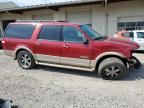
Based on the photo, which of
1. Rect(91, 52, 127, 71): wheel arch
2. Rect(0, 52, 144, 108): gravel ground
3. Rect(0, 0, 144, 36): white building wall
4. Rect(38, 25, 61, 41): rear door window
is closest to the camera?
Rect(0, 52, 144, 108): gravel ground

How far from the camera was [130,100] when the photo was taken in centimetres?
449

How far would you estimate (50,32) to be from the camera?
6.80m

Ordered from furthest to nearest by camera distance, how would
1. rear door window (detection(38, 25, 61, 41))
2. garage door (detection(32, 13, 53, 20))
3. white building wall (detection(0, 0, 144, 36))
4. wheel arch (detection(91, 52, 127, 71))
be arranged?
1. garage door (detection(32, 13, 53, 20))
2. white building wall (detection(0, 0, 144, 36))
3. rear door window (detection(38, 25, 61, 41))
4. wheel arch (detection(91, 52, 127, 71))

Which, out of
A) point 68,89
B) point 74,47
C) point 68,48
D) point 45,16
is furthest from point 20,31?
point 45,16

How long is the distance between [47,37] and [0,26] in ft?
48.3

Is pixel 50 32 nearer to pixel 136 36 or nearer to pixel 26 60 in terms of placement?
pixel 26 60

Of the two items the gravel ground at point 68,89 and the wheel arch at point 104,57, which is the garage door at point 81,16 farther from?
the wheel arch at point 104,57

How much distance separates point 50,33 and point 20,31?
1419 millimetres

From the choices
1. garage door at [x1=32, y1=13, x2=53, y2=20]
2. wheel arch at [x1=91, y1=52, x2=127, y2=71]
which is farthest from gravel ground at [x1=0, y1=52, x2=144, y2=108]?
garage door at [x1=32, y1=13, x2=53, y2=20]

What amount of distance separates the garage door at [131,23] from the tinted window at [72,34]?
8903 mm

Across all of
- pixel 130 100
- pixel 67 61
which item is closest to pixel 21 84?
pixel 67 61

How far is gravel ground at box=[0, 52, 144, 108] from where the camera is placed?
4.39 m

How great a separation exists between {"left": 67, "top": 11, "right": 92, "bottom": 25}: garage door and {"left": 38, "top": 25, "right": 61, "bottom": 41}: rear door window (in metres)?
9.01

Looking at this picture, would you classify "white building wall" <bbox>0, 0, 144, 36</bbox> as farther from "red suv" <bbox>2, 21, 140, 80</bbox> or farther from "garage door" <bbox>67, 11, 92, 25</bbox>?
"red suv" <bbox>2, 21, 140, 80</bbox>
